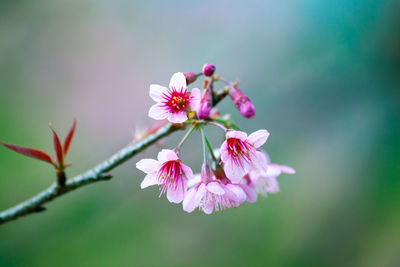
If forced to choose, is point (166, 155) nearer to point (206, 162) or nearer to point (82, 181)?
point (206, 162)

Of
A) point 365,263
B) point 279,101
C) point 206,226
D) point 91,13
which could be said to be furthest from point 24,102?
point 365,263

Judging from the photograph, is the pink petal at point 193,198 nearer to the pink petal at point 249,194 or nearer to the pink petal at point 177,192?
the pink petal at point 177,192

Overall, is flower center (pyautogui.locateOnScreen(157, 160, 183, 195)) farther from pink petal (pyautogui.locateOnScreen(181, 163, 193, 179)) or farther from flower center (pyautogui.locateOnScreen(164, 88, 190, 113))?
flower center (pyautogui.locateOnScreen(164, 88, 190, 113))

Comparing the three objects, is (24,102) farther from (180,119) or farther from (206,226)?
(180,119)

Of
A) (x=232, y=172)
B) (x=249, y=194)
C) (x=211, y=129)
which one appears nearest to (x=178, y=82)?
(x=232, y=172)

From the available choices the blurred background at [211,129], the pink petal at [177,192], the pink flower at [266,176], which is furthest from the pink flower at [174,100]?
the blurred background at [211,129]

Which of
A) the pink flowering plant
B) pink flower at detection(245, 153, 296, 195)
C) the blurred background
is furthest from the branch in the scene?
the blurred background
